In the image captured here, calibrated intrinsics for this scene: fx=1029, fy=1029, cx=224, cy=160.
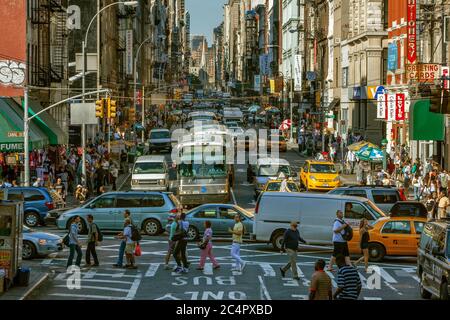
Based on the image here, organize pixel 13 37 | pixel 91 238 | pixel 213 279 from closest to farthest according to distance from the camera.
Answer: pixel 213 279 → pixel 91 238 → pixel 13 37

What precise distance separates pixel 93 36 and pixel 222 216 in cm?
5653

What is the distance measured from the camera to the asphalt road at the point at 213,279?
24.2m

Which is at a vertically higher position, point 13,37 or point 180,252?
point 13,37

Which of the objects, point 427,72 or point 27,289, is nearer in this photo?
point 27,289

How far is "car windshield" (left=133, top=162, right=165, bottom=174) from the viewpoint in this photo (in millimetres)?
52469

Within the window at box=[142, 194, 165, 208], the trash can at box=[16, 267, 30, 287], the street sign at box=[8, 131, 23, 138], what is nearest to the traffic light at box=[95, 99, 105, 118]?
the street sign at box=[8, 131, 23, 138]

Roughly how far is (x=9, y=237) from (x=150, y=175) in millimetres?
28418

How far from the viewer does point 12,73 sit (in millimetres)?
51344

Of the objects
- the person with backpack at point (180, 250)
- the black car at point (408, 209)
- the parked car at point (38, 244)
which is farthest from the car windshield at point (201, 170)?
the person with backpack at point (180, 250)

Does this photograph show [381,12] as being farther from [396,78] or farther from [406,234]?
[406,234]

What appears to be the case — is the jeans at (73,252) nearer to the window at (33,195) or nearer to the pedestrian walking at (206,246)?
the pedestrian walking at (206,246)

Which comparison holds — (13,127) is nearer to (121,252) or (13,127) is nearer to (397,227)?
(121,252)

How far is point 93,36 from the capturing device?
90.3 meters

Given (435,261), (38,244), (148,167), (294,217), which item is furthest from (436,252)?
(148,167)
